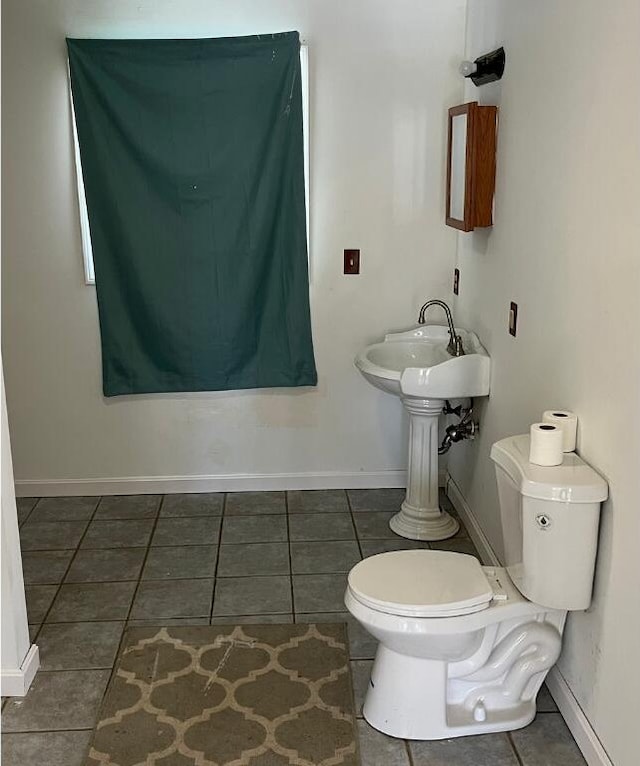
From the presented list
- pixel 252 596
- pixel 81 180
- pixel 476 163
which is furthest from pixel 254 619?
pixel 81 180

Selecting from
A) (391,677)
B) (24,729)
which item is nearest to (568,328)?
(391,677)

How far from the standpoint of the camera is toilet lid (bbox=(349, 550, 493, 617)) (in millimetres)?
2229

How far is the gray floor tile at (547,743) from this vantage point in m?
2.23

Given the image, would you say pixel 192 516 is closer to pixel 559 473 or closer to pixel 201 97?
pixel 201 97

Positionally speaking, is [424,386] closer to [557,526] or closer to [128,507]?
[557,526]

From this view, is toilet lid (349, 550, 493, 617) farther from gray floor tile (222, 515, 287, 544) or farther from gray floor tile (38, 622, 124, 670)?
gray floor tile (222, 515, 287, 544)

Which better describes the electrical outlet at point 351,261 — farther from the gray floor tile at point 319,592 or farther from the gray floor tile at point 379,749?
the gray floor tile at point 379,749

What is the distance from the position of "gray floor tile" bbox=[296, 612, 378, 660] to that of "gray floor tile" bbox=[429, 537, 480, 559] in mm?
652

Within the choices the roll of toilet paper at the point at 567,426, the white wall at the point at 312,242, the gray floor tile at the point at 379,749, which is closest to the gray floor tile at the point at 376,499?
the white wall at the point at 312,242

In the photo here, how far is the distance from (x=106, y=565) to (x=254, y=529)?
2.11 ft

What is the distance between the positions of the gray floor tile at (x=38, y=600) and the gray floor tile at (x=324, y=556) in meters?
0.90

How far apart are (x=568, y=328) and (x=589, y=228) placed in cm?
29

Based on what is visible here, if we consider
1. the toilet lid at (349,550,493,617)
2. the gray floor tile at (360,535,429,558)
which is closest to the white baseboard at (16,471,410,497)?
the gray floor tile at (360,535,429,558)

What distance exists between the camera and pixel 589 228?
2.17m
